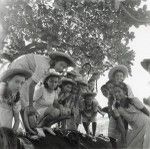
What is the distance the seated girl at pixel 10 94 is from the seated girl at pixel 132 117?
1826 millimetres

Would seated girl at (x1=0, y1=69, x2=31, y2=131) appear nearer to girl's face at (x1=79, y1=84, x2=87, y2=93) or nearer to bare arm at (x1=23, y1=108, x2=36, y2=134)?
bare arm at (x1=23, y1=108, x2=36, y2=134)

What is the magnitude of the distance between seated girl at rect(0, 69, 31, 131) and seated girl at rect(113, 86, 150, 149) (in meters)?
1.83

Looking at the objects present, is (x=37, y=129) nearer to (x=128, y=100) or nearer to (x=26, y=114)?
(x=26, y=114)

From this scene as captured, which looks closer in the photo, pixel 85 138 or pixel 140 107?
pixel 85 138

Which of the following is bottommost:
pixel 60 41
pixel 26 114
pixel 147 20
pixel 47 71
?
pixel 26 114

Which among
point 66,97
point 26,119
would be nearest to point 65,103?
point 66,97

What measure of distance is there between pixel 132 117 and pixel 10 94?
7.35 feet

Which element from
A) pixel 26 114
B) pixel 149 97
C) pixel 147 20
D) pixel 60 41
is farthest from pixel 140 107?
pixel 60 41

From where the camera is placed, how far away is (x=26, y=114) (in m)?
5.43

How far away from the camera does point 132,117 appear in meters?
6.02

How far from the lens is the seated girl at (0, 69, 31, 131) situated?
197 inches

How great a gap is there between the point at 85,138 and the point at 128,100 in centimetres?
113

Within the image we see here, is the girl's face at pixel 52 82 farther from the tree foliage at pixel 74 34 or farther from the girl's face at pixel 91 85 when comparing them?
the tree foliage at pixel 74 34

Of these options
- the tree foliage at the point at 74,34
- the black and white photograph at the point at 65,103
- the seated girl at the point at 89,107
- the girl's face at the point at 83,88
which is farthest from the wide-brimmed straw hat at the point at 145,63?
the tree foliage at the point at 74,34
